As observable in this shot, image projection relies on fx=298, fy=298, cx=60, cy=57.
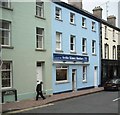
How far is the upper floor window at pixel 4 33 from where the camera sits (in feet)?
67.1

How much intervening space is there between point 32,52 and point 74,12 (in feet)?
31.8

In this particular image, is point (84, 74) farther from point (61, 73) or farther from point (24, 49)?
point (24, 49)

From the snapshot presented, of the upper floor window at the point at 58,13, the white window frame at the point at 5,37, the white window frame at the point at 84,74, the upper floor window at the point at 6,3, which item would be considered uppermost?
the upper floor window at the point at 58,13

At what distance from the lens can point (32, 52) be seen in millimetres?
23188

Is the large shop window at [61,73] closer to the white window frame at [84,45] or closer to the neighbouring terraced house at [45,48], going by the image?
the neighbouring terraced house at [45,48]

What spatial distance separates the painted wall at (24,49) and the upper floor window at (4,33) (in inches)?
11.4

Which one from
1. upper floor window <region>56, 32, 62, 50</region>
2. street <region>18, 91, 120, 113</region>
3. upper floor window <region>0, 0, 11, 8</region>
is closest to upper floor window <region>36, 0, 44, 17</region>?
upper floor window <region>56, 32, 62, 50</region>

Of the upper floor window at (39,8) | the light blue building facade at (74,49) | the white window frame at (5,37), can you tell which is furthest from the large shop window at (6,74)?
the light blue building facade at (74,49)

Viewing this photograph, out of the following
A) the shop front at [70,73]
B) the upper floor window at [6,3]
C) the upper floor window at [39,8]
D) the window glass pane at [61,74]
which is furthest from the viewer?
the window glass pane at [61,74]

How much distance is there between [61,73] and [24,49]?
685cm

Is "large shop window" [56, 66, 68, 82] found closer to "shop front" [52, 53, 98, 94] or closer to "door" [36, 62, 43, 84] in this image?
"shop front" [52, 53, 98, 94]

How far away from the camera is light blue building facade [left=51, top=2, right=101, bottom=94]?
27234mm

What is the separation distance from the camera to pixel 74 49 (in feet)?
101

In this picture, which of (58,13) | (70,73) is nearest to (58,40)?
(58,13)
